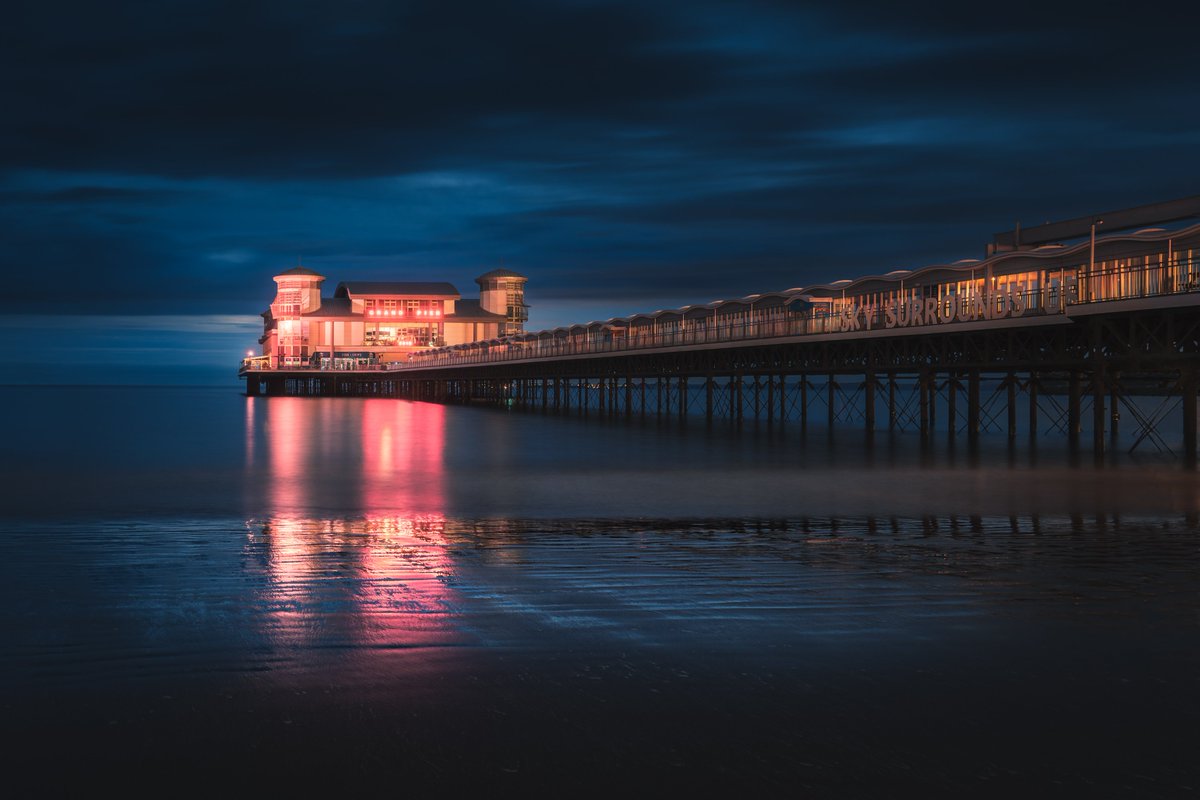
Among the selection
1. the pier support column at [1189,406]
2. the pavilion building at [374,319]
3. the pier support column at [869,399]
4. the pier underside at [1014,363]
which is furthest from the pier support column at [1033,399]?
the pavilion building at [374,319]

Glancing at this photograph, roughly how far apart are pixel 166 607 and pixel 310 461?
22.6 metres

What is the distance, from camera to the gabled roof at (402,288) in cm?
14600

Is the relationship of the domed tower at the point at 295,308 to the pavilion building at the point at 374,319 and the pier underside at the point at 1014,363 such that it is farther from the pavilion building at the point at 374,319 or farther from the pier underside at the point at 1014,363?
the pier underside at the point at 1014,363

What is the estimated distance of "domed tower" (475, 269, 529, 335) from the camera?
150m

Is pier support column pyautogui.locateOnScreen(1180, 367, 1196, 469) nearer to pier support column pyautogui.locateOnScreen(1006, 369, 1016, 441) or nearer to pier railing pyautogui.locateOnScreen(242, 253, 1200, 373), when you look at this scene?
pier railing pyautogui.locateOnScreen(242, 253, 1200, 373)

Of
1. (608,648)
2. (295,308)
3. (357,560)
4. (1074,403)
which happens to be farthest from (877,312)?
(295,308)

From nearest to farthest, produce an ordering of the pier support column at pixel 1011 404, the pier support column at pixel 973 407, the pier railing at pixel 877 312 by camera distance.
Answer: the pier railing at pixel 877 312, the pier support column at pixel 973 407, the pier support column at pixel 1011 404

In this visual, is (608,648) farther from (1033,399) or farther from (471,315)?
(471,315)

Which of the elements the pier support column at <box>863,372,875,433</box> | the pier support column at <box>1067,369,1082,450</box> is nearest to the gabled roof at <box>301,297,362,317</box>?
the pier support column at <box>863,372,875,433</box>

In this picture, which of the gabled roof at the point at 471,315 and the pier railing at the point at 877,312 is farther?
the gabled roof at the point at 471,315

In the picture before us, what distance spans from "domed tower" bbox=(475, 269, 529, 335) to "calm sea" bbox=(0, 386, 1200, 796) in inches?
5261

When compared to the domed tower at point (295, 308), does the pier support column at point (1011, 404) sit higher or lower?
lower

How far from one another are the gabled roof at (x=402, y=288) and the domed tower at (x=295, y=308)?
4868 millimetres

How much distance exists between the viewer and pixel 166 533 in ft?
45.3
